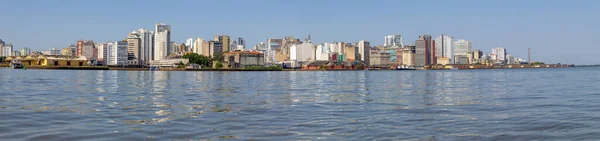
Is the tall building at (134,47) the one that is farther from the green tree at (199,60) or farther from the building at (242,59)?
the green tree at (199,60)

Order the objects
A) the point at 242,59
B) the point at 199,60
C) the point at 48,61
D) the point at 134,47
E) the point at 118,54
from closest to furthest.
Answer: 1. the point at 48,61
2. the point at 199,60
3. the point at 242,59
4. the point at 118,54
5. the point at 134,47

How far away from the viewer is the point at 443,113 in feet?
41.7

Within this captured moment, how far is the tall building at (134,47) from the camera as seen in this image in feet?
611

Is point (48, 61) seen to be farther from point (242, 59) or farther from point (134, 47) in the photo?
point (134, 47)

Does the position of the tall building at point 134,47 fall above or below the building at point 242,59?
above

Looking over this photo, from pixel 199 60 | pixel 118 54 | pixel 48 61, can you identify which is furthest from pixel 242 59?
pixel 48 61

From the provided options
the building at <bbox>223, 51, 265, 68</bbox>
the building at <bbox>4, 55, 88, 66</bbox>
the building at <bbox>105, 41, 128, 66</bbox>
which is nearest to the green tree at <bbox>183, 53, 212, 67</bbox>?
the building at <bbox>223, 51, 265, 68</bbox>

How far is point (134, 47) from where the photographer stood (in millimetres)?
190000

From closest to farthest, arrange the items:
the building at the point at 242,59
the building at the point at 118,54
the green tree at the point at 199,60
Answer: the green tree at the point at 199,60 < the building at the point at 242,59 < the building at the point at 118,54

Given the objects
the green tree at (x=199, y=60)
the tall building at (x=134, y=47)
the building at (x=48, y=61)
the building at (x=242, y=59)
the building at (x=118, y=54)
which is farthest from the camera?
the tall building at (x=134, y=47)

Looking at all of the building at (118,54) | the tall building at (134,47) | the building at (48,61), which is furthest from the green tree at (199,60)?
the tall building at (134,47)

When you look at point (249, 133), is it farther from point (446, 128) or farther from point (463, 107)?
point (463, 107)

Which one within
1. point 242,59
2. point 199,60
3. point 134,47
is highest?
point 134,47

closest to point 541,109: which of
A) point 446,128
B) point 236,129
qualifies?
point 446,128
